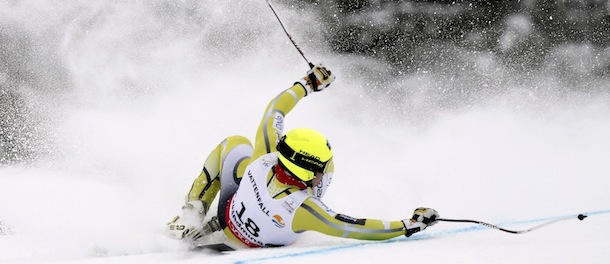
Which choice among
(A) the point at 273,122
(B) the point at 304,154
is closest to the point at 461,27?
(A) the point at 273,122

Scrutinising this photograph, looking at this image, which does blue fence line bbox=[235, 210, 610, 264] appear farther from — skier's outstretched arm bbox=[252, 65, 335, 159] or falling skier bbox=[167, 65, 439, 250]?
skier's outstretched arm bbox=[252, 65, 335, 159]

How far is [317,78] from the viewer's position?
4.30 m

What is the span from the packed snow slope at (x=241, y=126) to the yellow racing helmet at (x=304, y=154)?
1.37ft

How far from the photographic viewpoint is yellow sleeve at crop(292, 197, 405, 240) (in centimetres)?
329

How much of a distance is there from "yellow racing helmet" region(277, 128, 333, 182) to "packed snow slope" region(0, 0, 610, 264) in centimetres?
42

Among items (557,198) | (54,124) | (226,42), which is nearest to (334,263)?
(557,198)

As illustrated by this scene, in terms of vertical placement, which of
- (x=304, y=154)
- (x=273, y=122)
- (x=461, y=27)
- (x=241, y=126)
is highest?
(x=461, y=27)

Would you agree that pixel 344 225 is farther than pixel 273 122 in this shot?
No

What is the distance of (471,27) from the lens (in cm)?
801

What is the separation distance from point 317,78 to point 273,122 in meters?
0.49

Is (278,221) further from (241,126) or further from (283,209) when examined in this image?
(241,126)

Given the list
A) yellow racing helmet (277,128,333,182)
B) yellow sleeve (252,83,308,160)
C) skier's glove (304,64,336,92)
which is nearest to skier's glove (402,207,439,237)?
yellow racing helmet (277,128,333,182)

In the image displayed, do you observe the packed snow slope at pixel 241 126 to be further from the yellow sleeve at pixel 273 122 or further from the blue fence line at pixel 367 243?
the yellow sleeve at pixel 273 122

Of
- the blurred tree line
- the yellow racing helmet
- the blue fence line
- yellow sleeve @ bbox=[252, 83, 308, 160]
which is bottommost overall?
the blue fence line
